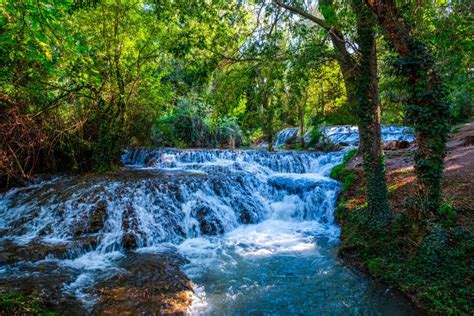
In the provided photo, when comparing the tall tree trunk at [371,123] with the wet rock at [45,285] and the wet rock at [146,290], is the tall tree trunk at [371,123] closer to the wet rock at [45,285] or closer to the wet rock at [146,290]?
the wet rock at [146,290]

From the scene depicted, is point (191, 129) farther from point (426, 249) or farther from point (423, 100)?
point (426, 249)

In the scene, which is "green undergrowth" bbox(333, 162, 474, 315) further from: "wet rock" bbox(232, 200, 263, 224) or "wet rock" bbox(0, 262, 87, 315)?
"wet rock" bbox(0, 262, 87, 315)

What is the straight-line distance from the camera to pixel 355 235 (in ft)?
22.9

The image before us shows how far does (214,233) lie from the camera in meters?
8.85

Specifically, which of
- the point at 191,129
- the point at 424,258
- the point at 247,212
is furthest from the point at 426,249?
the point at 191,129

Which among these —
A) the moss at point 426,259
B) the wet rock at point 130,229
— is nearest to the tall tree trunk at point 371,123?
the moss at point 426,259

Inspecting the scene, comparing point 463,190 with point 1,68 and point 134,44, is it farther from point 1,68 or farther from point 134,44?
point 134,44

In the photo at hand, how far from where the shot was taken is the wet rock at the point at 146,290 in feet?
14.9

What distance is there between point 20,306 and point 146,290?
5.87ft

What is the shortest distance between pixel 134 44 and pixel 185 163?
5.82 metres

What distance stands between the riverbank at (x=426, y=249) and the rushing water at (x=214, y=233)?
364 millimetres

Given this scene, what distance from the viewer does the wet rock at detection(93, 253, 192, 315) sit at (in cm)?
453

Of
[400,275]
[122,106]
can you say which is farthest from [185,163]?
[400,275]

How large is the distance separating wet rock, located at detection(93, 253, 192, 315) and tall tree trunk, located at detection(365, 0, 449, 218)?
4800 millimetres
